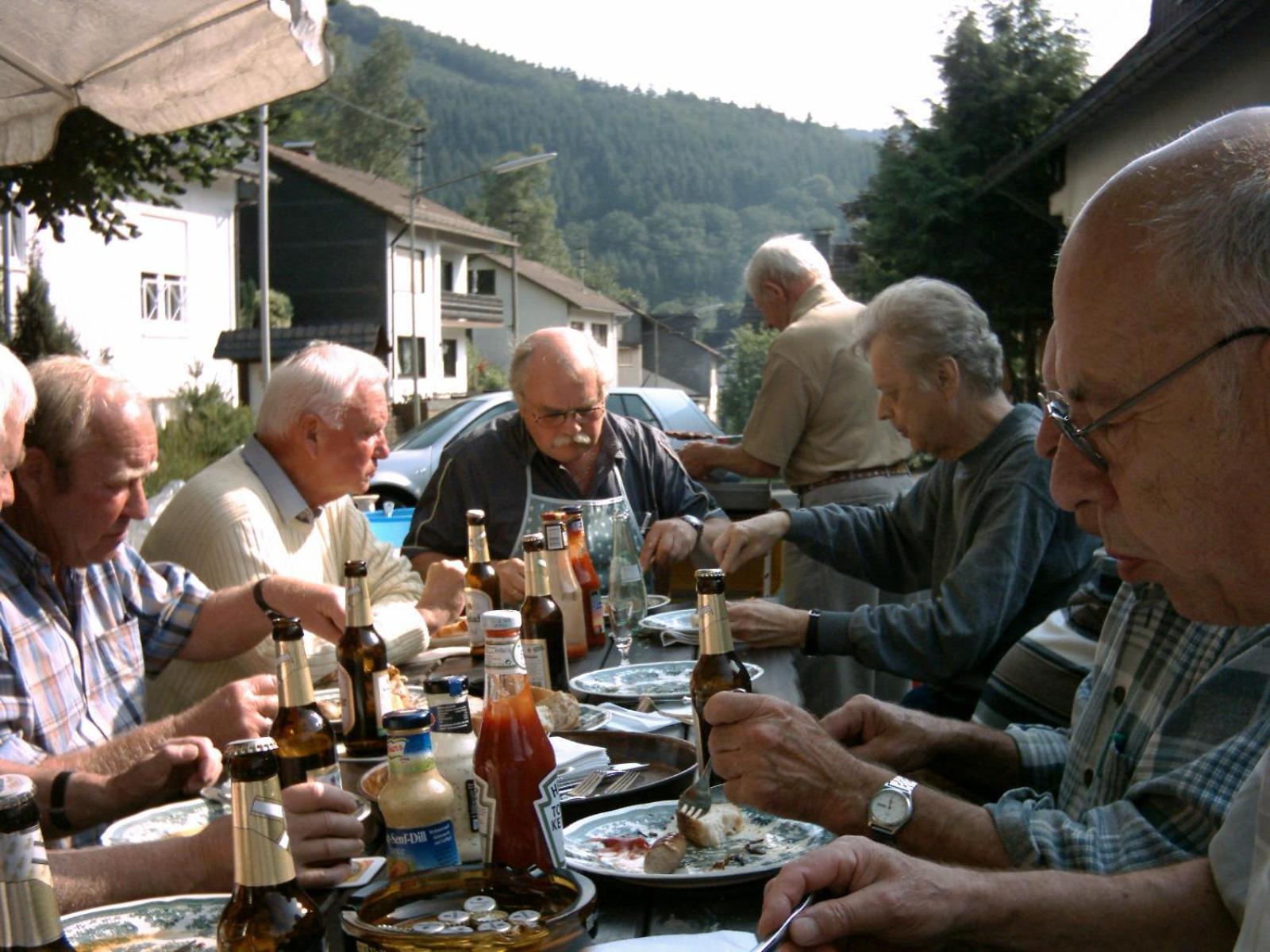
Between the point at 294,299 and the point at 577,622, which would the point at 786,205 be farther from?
the point at 577,622

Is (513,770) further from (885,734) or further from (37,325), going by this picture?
(37,325)

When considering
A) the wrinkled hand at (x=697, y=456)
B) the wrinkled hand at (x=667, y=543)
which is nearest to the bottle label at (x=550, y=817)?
the wrinkled hand at (x=667, y=543)

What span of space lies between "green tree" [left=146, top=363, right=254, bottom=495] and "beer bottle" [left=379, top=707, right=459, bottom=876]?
48.4 feet

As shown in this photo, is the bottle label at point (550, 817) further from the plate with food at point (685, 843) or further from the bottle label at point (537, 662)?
the bottle label at point (537, 662)

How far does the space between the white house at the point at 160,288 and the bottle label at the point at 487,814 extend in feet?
78.3

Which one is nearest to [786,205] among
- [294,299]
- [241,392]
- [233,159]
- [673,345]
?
[673,345]

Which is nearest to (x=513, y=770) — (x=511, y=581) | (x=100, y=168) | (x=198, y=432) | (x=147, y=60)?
(x=511, y=581)

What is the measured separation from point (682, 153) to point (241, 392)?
325 feet

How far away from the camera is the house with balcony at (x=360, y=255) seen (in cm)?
4350

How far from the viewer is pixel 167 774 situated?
7.38 ft

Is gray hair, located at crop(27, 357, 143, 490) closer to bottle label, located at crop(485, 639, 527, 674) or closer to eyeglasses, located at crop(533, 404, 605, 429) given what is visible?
bottle label, located at crop(485, 639, 527, 674)

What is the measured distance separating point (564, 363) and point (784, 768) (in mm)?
2830

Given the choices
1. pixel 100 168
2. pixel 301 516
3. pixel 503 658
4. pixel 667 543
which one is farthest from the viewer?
pixel 100 168

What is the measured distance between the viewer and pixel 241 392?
31.0 metres
